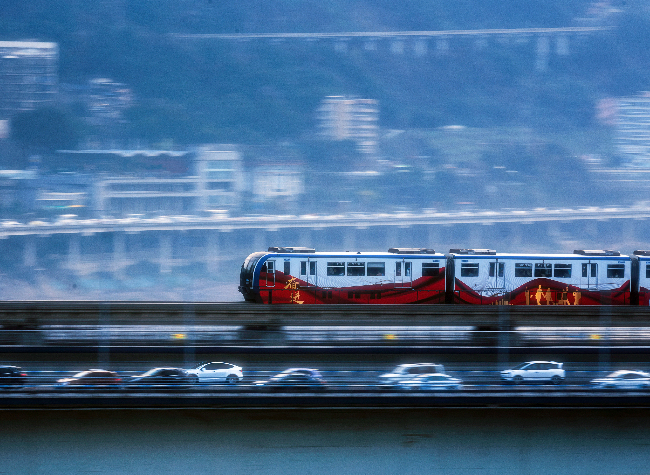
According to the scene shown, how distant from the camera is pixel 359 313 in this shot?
5.90 meters

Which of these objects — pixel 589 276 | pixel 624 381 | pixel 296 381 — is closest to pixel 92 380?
pixel 296 381

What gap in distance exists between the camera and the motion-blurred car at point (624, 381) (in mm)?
3098

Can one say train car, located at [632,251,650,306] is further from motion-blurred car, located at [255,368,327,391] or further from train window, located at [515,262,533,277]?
motion-blurred car, located at [255,368,327,391]

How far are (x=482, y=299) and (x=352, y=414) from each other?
207 inches

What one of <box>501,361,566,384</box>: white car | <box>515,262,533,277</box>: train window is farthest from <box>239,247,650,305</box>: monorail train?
<box>501,361,566,384</box>: white car

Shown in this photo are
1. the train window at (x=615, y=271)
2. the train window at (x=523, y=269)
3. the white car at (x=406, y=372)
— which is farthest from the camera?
the train window at (x=615, y=271)

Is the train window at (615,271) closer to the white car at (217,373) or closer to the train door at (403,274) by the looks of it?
the train door at (403,274)

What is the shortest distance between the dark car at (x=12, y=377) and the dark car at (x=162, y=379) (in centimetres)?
52

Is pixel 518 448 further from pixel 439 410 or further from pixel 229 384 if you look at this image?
pixel 229 384

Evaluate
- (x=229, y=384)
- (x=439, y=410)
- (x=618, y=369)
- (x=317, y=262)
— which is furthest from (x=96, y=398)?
(x=317, y=262)

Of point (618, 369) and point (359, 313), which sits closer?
point (618, 369)

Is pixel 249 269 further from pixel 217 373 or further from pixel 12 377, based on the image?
pixel 12 377

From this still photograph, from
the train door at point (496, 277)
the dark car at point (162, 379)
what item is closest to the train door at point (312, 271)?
the train door at point (496, 277)

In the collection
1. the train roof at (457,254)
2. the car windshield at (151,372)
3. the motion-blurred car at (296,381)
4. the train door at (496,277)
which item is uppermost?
the train roof at (457,254)
